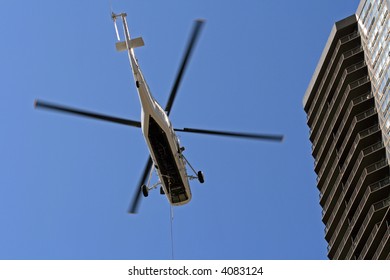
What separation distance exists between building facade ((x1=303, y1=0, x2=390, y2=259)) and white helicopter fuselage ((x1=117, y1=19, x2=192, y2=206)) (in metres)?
27.8

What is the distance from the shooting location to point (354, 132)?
82.9 meters

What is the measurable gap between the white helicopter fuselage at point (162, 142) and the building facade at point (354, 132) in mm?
27785

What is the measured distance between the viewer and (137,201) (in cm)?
4962

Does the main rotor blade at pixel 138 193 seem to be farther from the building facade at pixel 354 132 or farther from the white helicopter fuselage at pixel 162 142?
the building facade at pixel 354 132

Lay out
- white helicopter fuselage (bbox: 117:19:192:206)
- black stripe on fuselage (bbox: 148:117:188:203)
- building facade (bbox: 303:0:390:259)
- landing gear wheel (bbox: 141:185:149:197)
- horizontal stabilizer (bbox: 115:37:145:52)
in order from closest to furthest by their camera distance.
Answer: white helicopter fuselage (bbox: 117:19:192:206) → black stripe on fuselage (bbox: 148:117:188:203) → horizontal stabilizer (bbox: 115:37:145:52) → landing gear wheel (bbox: 141:185:149:197) → building facade (bbox: 303:0:390:259)

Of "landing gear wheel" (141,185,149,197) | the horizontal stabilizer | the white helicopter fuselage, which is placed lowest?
"landing gear wheel" (141,185,149,197)

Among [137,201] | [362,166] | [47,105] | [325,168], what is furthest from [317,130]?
[47,105]

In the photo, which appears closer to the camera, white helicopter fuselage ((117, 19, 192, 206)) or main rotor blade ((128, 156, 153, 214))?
white helicopter fuselage ((117, 19, 192, 206))

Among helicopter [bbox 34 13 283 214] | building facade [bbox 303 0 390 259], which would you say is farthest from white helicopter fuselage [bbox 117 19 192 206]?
building facade [bbox 303 0 390 259]

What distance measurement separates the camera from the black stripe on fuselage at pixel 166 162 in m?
45.3

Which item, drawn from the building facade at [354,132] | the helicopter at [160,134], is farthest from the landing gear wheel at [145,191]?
the building facade at [354,132]

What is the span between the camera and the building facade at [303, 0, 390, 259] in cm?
7744

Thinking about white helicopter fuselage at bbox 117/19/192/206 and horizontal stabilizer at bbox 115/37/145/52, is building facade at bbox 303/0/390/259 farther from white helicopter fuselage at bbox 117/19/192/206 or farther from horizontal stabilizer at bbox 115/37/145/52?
horizontal stabilizer at bbox 115/37/145/52

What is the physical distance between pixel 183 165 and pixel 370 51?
3916cm
